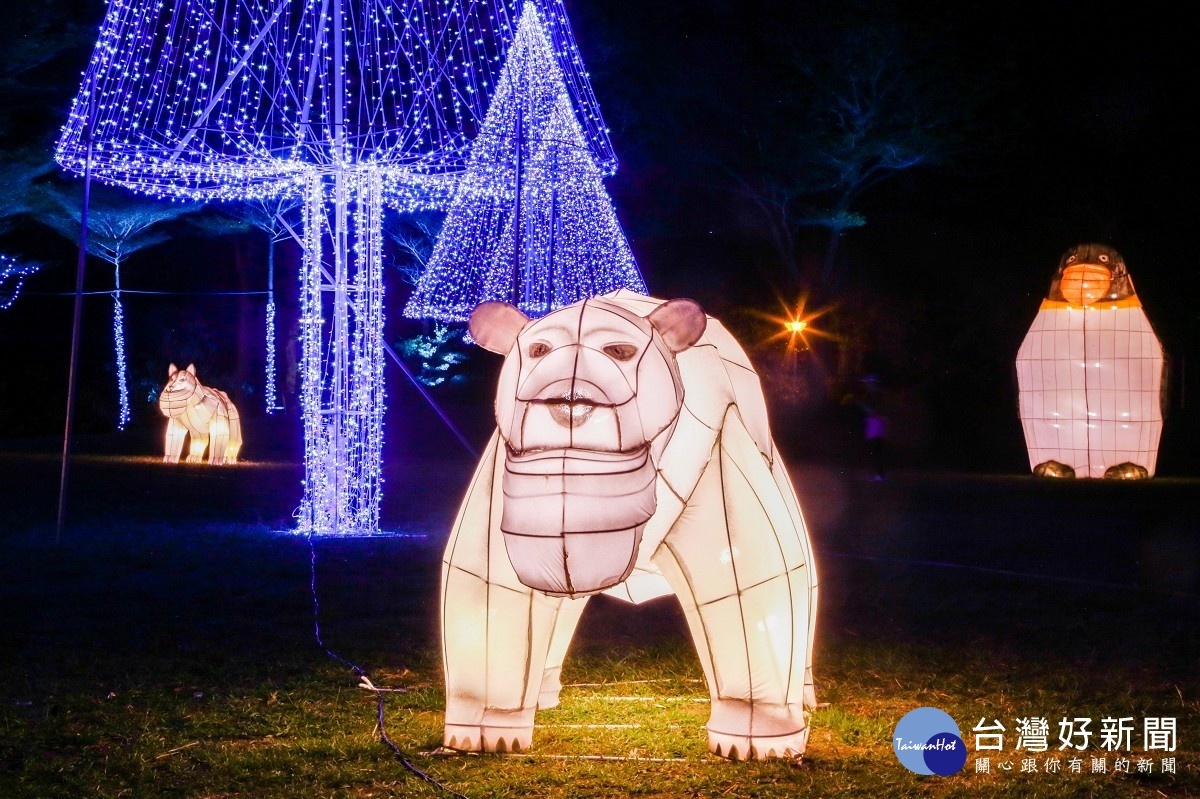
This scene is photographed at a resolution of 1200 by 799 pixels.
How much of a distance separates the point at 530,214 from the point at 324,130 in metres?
5.59

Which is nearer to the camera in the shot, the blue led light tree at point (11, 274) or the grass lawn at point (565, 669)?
the grass lawn at point (565, 669)

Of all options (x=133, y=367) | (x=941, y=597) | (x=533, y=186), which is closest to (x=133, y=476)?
(x=533, y=186)

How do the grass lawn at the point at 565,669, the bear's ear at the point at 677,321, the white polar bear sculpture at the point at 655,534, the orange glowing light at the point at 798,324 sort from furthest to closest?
the orange glowing light at the point at 798,324
the grass lawn at the point at 565,669
the bear's ear at the point at 677,321
the white polar bear sculpture at the point at 655,534

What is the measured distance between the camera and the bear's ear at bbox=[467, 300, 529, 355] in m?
4.44

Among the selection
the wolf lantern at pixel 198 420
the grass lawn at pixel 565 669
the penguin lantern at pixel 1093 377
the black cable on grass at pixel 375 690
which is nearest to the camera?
the black cable on grass at pixel 375 690

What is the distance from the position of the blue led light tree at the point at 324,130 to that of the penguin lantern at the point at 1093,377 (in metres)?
11.0

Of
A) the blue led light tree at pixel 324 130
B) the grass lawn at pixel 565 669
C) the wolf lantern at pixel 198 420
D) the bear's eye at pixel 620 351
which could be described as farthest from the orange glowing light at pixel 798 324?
the bear's eye at pixel 620 351

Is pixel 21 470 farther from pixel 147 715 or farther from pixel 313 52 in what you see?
pixel 147 715

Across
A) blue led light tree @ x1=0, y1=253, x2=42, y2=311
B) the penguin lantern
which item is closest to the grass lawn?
the penguin lantern

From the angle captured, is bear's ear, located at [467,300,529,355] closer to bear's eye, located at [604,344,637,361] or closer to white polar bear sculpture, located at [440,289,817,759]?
white polar bear sculpture, located at [440,289,817,759]

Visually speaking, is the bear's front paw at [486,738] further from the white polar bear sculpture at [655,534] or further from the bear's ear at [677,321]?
the bear's ear at [677,321]

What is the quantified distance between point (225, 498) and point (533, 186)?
245 inches

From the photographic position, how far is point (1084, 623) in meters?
8.34

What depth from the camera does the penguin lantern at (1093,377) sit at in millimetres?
19969
